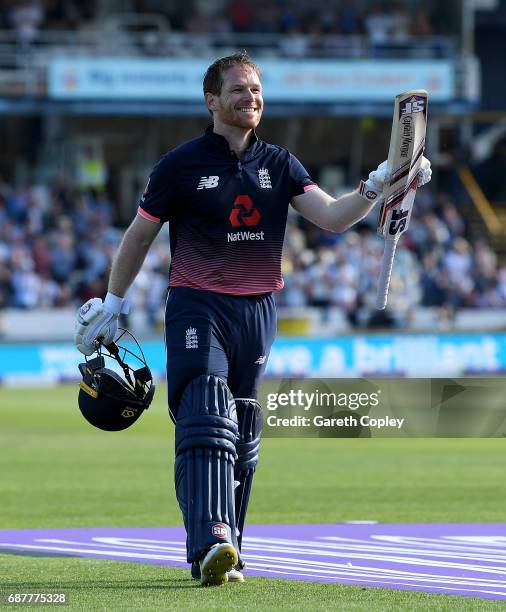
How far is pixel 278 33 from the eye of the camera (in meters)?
38.7

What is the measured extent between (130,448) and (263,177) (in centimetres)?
1148

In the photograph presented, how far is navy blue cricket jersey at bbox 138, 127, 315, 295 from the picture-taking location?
742cm

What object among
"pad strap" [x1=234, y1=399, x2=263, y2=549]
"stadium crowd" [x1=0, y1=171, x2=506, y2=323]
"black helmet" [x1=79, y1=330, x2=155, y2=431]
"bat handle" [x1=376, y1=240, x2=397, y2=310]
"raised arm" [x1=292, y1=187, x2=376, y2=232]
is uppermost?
"raised arm" [x1=292, y1=187, x2=376, y2=232]

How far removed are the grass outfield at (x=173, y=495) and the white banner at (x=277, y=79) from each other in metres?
13.4

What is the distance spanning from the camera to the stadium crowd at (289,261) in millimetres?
30859

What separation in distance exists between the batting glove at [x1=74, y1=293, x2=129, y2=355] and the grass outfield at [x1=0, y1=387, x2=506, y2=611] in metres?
1.17

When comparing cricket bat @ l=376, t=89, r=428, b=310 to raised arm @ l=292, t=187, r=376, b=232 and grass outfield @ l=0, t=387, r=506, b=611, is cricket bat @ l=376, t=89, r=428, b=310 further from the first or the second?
grass outfield @ l=0, t=387, r=506, b=611

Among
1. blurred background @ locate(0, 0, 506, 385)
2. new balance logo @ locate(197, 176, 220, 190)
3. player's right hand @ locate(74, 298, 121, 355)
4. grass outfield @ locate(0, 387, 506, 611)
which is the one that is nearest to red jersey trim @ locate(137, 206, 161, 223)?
new balance logo @ locate(197, 176, 220, 190)

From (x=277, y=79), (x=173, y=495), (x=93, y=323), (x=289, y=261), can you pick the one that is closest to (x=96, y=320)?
(x=93, y=323)

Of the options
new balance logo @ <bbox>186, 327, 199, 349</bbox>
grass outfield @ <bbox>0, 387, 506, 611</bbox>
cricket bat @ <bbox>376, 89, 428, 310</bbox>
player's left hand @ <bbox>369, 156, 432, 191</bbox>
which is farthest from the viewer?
new balance logo @ <bbox>186, 327, 199, 349</bbox>

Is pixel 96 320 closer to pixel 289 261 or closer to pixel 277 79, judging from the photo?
pixel 289 261

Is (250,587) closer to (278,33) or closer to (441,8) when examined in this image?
(278,33)

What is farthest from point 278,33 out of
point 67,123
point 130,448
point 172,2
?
point 130,448

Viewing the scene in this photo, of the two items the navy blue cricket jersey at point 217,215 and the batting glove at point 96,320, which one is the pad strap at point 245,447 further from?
the batting glove at point 96,320
